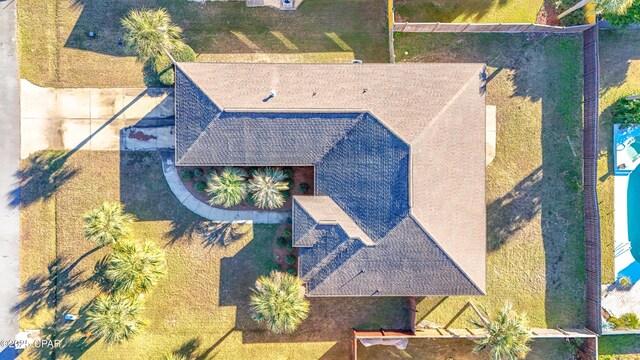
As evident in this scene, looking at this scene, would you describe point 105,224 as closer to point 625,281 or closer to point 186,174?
point 186,174

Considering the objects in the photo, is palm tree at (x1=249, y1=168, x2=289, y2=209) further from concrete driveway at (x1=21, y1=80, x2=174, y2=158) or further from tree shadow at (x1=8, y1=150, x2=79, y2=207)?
tree shadow at (x1=8, y1=150, x2=79, y2=207)

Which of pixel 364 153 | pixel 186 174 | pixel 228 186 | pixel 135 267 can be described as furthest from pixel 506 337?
pixel 135 267

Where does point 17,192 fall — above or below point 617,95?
below

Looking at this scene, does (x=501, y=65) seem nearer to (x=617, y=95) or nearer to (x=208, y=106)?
(x=617, y=95)

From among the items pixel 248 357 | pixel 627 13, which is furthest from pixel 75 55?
pixel 627 13

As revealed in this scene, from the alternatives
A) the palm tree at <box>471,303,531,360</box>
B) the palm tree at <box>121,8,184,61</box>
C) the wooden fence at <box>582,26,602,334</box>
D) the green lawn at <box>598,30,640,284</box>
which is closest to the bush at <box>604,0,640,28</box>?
the wooden fence at <box>582,26,602,334</box>
